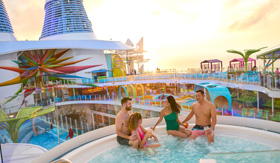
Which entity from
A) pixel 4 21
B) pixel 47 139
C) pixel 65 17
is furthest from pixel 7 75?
pixel 47 139

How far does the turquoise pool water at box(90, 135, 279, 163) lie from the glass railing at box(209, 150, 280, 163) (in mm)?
1210

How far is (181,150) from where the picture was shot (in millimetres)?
3535

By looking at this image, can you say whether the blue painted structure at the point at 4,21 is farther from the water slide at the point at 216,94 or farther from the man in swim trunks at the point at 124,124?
the man in swim trunks at the point at 124,124

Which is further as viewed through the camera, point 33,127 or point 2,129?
point 33,127

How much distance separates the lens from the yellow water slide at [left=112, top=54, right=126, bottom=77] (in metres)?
22.1

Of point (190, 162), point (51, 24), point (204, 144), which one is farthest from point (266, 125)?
point (51, 24)

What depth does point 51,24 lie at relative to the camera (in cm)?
2277

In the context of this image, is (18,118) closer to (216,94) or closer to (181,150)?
(181,150)

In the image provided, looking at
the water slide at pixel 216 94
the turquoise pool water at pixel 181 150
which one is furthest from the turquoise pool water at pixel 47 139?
the water slide at pixel 216 94

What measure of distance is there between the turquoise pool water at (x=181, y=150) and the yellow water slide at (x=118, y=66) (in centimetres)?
1860

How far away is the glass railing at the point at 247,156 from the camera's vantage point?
184cm

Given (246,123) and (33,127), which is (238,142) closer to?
(246,123)

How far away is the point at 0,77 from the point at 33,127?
14.7m

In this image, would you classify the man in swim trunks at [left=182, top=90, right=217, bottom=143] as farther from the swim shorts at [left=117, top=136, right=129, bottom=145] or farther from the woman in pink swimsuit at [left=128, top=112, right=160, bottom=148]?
the swim shorts at [left=117, top=136, right=129, bottom=145]
